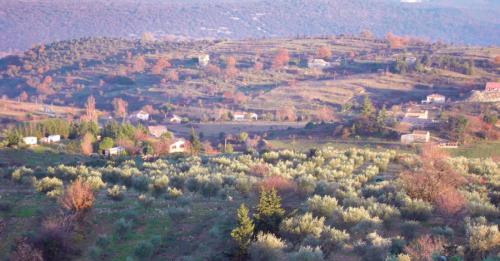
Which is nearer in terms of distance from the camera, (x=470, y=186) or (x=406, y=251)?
(x=406, y=251)

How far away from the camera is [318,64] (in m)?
92.6

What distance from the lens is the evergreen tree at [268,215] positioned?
11.1 meters

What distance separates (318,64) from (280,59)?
25.4 ft

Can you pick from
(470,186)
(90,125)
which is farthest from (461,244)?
(90,125)

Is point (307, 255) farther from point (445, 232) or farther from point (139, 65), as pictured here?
point (139, 65)

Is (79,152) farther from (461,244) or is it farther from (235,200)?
(461,244)

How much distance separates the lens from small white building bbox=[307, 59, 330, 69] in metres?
92.1

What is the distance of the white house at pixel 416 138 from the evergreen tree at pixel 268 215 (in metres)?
23.4

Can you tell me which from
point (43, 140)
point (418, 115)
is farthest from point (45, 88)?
point (418, 115)

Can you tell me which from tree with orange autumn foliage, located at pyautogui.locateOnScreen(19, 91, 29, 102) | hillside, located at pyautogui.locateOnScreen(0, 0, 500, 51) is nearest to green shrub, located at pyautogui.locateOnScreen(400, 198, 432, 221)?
tree with orange autumn foliage, located at pyautogui.locateOnScreen(19, 91, 29, 102)

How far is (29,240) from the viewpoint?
36.7 feet

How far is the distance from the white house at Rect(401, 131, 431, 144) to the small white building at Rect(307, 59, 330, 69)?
58267mm

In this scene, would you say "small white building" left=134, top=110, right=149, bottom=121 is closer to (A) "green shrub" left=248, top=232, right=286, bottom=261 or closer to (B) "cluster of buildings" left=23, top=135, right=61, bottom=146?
(B) "cluster of buildings" left=23, top=135, right=61, bottom=146

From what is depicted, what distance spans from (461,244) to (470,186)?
18.9ft
